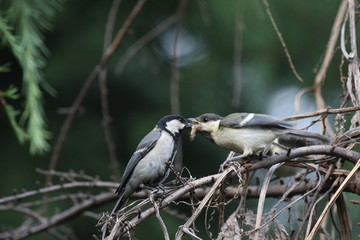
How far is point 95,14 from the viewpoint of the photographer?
171 inches

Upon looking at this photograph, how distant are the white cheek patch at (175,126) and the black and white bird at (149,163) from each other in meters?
0.03

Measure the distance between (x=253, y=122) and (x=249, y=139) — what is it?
0.08m

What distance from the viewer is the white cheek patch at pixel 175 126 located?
9.88 ft

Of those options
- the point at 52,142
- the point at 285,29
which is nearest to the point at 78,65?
the point at 52,142

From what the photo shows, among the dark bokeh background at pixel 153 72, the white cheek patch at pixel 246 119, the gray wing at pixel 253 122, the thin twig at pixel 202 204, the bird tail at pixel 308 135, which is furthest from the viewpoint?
the dark bokeh background at pixel 153 72

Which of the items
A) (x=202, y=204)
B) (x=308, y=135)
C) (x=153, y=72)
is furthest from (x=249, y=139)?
(x=153, y=72)

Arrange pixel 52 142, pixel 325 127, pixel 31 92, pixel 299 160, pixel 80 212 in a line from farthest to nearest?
1. pixel 52 142
2. pixel 80 212
3. pixel 31 92
4. pixel 325 127
5. pixel 299 160

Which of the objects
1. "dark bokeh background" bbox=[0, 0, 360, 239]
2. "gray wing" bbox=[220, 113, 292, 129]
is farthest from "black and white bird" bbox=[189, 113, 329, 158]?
"dark bokeh background" bbox=[0, 0, 360, 239]

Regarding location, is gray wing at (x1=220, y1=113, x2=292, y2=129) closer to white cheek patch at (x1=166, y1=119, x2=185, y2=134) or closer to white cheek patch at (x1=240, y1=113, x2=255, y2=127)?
white cheek patch at (x1=240, y1=113, x2=255, y2=127)

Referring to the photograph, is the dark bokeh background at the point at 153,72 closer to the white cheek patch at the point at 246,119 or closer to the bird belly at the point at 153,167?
the bird belly at the point at 153,167

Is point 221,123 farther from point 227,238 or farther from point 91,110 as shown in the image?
point 91,110

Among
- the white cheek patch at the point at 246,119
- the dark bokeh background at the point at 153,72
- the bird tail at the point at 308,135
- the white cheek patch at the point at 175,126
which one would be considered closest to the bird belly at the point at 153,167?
the white cheek patch at the point at 175,126

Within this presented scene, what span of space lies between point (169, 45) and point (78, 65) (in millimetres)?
726

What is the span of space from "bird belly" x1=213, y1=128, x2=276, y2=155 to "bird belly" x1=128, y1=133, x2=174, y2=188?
52 cm
